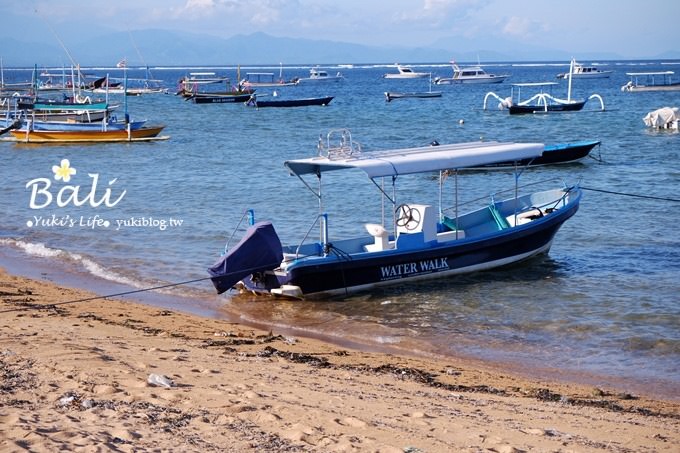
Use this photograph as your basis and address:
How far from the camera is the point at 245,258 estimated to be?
13.4 metres

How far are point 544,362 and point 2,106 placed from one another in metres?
48.7

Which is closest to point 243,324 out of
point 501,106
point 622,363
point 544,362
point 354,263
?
point 354,263

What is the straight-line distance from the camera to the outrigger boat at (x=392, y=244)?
1362 cm

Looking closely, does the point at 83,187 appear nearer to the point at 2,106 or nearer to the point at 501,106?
the point at 2,106

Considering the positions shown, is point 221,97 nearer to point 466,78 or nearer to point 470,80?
point 466,78

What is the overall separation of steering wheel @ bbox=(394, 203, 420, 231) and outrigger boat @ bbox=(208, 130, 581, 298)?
2 cm

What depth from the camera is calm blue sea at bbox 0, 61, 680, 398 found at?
40.4 feet

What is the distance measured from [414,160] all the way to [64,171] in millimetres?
19232

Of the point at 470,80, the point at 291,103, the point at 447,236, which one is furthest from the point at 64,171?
the point at 470,80

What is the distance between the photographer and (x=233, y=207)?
23500mm

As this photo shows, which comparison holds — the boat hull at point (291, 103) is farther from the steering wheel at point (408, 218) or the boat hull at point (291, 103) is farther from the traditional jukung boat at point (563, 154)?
the steering wheel at point (408, 218)

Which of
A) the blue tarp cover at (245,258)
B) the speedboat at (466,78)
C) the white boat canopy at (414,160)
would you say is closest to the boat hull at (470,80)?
the speedboat at (466,78)

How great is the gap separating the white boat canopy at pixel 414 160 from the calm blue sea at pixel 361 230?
202 cm

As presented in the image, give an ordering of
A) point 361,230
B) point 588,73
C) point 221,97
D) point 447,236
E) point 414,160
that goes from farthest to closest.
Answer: point 588,73, point 221,97, point 361,230, point 447,236, point 414,160
